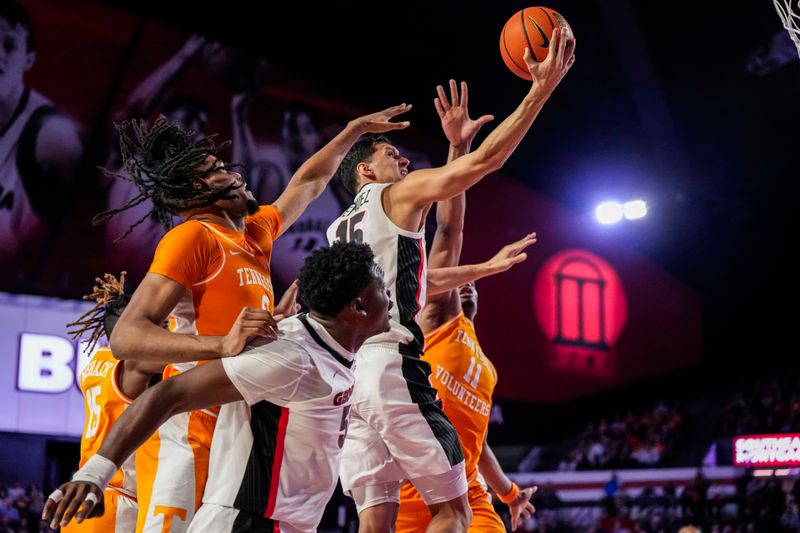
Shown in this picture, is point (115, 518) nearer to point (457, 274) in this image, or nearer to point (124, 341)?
point (124, 341)

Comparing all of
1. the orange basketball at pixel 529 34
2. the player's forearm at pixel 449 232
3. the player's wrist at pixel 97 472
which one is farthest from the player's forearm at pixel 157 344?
the orange basketball at pixel 529 34

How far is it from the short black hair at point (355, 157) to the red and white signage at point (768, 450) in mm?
11902

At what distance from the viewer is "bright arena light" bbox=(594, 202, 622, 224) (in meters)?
17.8

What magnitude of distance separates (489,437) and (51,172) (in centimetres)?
932

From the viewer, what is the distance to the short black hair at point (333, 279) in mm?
2975

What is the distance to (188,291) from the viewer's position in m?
3.25

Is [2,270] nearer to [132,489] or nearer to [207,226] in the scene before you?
[132,489]

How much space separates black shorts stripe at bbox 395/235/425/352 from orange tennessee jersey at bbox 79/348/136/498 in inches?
50.0

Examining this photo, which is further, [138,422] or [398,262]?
[398,262]

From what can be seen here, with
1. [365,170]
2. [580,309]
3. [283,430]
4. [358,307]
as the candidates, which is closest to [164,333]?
[283,430]

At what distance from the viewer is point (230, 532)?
2707mm

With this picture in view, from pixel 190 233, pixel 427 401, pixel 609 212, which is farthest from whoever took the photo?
pixel 609 212

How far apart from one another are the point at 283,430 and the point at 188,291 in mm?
712

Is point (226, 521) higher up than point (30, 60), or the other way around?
point (30, 60)
